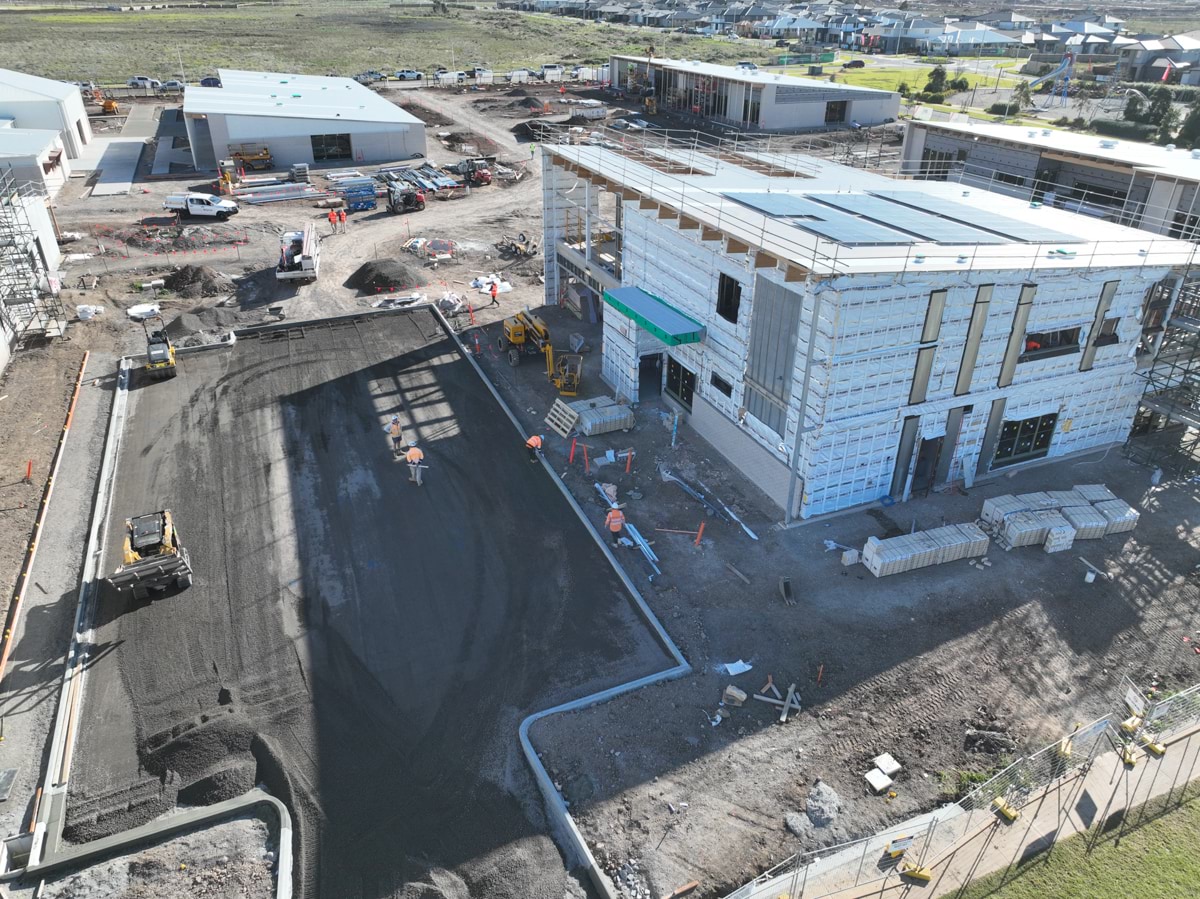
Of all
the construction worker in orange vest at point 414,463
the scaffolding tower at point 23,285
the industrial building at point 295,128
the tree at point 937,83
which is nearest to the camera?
the construction worker in orange vest at point 414,463

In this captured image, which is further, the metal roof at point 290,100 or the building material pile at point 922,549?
the metal roof at point 290,100

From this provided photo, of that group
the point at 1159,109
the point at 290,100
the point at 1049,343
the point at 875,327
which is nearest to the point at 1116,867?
the point at 875,327

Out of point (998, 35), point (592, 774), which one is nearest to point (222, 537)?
point (592, 774)

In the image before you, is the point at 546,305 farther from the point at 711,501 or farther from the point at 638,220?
the point at 711,501

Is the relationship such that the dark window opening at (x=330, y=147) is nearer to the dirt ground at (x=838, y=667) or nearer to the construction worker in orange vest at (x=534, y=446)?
the construction worker in orange vest at (x=534, y=446)

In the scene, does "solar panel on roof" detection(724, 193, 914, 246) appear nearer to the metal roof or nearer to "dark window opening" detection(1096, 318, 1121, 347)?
"dark window opening" detection(1096, 318, 1121, 347)

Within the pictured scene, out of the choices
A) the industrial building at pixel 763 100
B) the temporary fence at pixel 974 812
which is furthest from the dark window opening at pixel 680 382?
the industrial building at pixel 763 100

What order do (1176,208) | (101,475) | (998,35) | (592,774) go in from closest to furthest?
(592,774), (101,475), (1176,208), (998,35)
